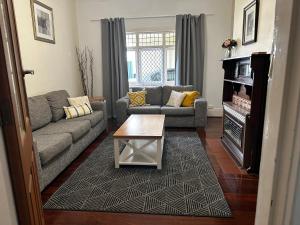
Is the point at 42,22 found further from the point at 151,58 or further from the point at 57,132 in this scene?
the point at 151,58

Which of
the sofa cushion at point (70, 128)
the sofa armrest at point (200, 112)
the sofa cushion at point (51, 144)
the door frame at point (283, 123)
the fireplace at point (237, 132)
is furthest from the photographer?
the sofa armrest at point (200, 112)

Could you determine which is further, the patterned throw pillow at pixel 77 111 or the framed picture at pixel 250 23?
the patterned throw pillow at pixel 77 111

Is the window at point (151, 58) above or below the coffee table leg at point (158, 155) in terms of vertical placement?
above

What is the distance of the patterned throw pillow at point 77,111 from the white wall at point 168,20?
5.60ft

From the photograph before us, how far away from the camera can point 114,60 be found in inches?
201

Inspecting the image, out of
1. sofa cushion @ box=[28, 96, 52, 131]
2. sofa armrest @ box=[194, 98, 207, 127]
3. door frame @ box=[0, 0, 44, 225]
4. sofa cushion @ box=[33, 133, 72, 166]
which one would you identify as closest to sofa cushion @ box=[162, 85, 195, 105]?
sofa armrest @ box=[194, 98, 207, 127]

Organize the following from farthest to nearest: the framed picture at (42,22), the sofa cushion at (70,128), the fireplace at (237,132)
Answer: the framed picture at (42,22) → the sofa cushion at (70,128) → the fireplace at (237,132)

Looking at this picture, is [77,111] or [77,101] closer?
[77,111]

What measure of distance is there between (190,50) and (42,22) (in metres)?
2.94

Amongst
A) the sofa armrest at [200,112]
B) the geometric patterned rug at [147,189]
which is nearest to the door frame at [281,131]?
the geometric patterned rug at [147,189]

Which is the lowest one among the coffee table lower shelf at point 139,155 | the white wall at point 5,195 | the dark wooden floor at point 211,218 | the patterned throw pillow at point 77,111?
the dark wooden floor at point 211,218

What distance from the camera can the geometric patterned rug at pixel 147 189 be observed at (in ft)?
6.57

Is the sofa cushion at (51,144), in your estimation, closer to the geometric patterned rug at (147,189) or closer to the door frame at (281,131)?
the geometric patterned rug at (147,189)

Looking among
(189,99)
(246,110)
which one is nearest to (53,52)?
(189,99)
